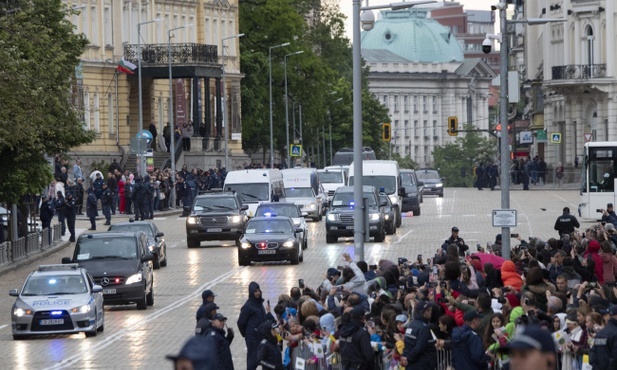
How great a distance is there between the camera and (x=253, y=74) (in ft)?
324

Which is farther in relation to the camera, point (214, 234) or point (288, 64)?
point (288, 64)

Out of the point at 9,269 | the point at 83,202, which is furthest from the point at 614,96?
the point at 9,269

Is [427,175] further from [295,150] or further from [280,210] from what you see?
[280,210]

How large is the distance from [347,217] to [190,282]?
11998 mm

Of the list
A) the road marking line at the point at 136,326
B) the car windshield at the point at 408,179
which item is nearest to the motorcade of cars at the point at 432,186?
the car windshield at the point at 408,179

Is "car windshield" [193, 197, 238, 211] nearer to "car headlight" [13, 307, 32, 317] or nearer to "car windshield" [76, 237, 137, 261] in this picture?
"car windshield" [76, 237, 137, 261]

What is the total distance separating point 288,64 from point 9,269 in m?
61.2

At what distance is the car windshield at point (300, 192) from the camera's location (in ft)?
204

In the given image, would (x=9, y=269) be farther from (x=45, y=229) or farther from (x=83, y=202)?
(x=83, y=202)

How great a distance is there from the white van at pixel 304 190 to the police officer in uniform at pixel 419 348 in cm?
4464

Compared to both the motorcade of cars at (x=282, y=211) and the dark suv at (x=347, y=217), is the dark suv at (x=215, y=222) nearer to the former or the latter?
the motorcade of cars at (x=282, y=211)

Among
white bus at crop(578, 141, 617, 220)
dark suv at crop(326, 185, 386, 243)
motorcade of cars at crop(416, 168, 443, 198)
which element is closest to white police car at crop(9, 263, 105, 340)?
A: dark suv at crop(326, 185, 386, 243)

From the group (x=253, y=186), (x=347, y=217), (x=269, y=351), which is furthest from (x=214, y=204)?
(x=269, y=351)

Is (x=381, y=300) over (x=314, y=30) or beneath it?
beneath
